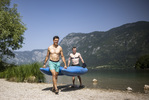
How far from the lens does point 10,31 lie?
62.0ft

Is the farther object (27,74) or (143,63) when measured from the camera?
(143,63)

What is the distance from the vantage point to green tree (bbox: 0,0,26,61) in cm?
1825

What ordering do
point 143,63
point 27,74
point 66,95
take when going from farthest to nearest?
point 143,63
point 27,74
point 66,95

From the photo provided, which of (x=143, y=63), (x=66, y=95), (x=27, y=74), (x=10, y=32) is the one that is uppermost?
(x=10, y=32)

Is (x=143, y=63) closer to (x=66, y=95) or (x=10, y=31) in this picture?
(x=10, y=31)

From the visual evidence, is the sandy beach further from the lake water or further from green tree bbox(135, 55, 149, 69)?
green tree bbox(135, 55, 149, 69)

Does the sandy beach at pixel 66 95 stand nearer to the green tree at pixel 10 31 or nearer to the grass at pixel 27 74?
the grass at pixel 27 74

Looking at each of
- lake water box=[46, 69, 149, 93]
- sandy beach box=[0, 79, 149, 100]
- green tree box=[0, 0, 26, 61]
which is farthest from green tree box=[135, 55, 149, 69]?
sandy beach box=[0, 79, 149, 100]

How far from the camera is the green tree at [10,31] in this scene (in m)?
18.2

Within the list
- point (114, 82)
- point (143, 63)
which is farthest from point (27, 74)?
point (143, 63)

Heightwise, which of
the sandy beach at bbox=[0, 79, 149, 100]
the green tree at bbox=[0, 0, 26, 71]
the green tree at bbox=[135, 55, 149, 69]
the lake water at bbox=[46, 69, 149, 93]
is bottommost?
the green tree at bbox=[135, 55, 149, 69]

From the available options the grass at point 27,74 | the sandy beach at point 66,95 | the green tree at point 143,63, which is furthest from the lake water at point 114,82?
the green tree at point 143,63

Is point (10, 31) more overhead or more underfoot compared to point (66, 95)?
more overhead

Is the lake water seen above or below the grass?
below
